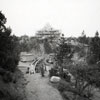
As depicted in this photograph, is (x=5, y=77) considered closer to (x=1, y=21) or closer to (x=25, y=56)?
(x=1, y=21)

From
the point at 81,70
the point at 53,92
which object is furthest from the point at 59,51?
the point at 53,92

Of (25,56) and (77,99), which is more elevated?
(25,56)

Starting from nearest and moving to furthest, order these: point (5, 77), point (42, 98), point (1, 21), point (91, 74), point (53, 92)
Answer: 1. point (1, 21)
2. point (5, 77)
3. point (42, 98)
4. point (53, 92)
5. point (91, 74)

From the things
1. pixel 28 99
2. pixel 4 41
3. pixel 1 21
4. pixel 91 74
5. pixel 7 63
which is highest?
pixel 1 21

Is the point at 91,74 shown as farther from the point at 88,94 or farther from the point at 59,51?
the point at 59,51

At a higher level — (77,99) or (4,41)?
(4,41)

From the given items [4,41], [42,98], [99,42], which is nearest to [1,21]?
[4,41]

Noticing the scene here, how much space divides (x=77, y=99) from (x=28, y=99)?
7603mm

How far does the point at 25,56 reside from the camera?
4397cm

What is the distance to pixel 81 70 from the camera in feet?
63.3

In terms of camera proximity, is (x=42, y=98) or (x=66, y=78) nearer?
(x=42, y=98)

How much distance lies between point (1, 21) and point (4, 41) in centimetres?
269

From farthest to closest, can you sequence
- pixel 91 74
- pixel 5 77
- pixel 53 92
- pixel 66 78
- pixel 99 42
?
pixel 99 42 < pixel 66 78 < pixel 91 74 < pixel 53 92 < pixel 5 77

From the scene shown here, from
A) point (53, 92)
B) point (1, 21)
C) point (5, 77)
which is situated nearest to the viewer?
point (1, 21)
